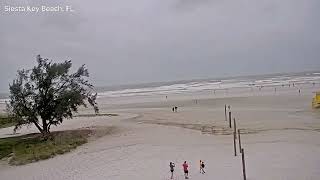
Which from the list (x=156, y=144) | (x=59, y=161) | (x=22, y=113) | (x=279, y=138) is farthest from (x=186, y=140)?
(x=22, y=113)

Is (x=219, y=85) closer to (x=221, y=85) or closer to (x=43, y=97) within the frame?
(x=221, y=85)

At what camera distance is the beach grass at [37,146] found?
27344 millimetres

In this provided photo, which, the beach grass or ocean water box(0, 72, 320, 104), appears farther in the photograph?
ocean water box(0, 72, 320, 104)

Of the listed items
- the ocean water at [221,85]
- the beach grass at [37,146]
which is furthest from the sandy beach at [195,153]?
the ocean water at [221,85]

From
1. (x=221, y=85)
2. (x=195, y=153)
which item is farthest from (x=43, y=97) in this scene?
(x=221, y=85)

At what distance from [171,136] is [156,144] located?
11.0 feet

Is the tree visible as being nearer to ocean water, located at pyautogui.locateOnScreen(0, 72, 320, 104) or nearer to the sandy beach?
the sandy beach

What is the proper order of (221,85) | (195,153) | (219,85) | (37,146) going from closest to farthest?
1. (195,153)
2. (37,146)
3. (221,85)
4. (219,85)

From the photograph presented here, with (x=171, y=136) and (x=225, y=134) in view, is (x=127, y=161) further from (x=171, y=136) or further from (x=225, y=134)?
(x=225, y=134)

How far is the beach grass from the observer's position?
89.7ft

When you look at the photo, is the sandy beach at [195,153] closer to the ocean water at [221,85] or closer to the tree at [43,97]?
the tree at [43,97]

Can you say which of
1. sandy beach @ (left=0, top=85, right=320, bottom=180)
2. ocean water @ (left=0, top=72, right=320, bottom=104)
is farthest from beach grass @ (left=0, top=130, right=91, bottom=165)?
ocean water @ (left=0, top=72, right=320, bottom=104)

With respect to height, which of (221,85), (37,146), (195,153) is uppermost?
(221,85)

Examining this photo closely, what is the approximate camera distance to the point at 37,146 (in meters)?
31.2
